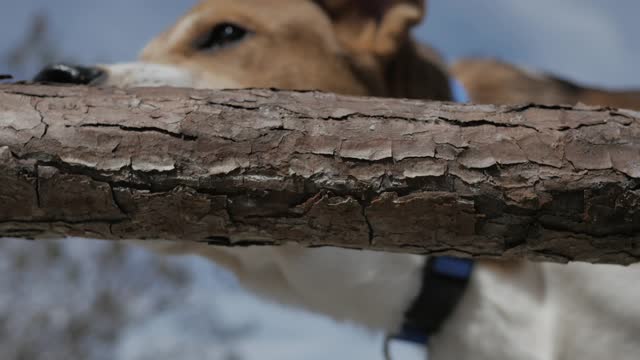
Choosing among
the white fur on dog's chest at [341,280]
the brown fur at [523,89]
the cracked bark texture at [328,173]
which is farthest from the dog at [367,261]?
the cracked bark texture at [328,173]

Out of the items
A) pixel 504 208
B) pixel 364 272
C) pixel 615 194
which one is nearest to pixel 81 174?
pixel 504 208

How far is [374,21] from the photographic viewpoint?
2768 millimetres

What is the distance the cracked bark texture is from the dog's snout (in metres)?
1.10

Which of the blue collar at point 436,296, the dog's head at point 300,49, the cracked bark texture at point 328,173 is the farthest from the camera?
the dog's head at point 300,49

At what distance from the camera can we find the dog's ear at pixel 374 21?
2.68 meters

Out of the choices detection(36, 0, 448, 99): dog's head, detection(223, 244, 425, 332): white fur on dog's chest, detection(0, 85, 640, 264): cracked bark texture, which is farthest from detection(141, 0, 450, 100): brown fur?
detection(0, 85, 640, 264): cracked bark texture

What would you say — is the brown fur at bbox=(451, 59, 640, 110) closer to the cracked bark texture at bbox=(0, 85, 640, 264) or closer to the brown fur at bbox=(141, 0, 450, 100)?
the brown fur at bbox=(141, 0, 450, 100)

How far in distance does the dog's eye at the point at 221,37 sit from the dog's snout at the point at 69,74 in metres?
0.48

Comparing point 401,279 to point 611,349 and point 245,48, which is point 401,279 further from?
point 245,48

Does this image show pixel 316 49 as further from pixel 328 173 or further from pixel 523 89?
pixel 328 173

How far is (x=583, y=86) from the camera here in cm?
297

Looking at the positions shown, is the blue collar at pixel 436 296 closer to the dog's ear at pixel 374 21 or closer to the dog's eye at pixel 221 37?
the dog's ear at pixel 374 21

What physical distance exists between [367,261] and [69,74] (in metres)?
0.91

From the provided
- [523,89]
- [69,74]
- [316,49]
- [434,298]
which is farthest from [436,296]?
[69,74]
